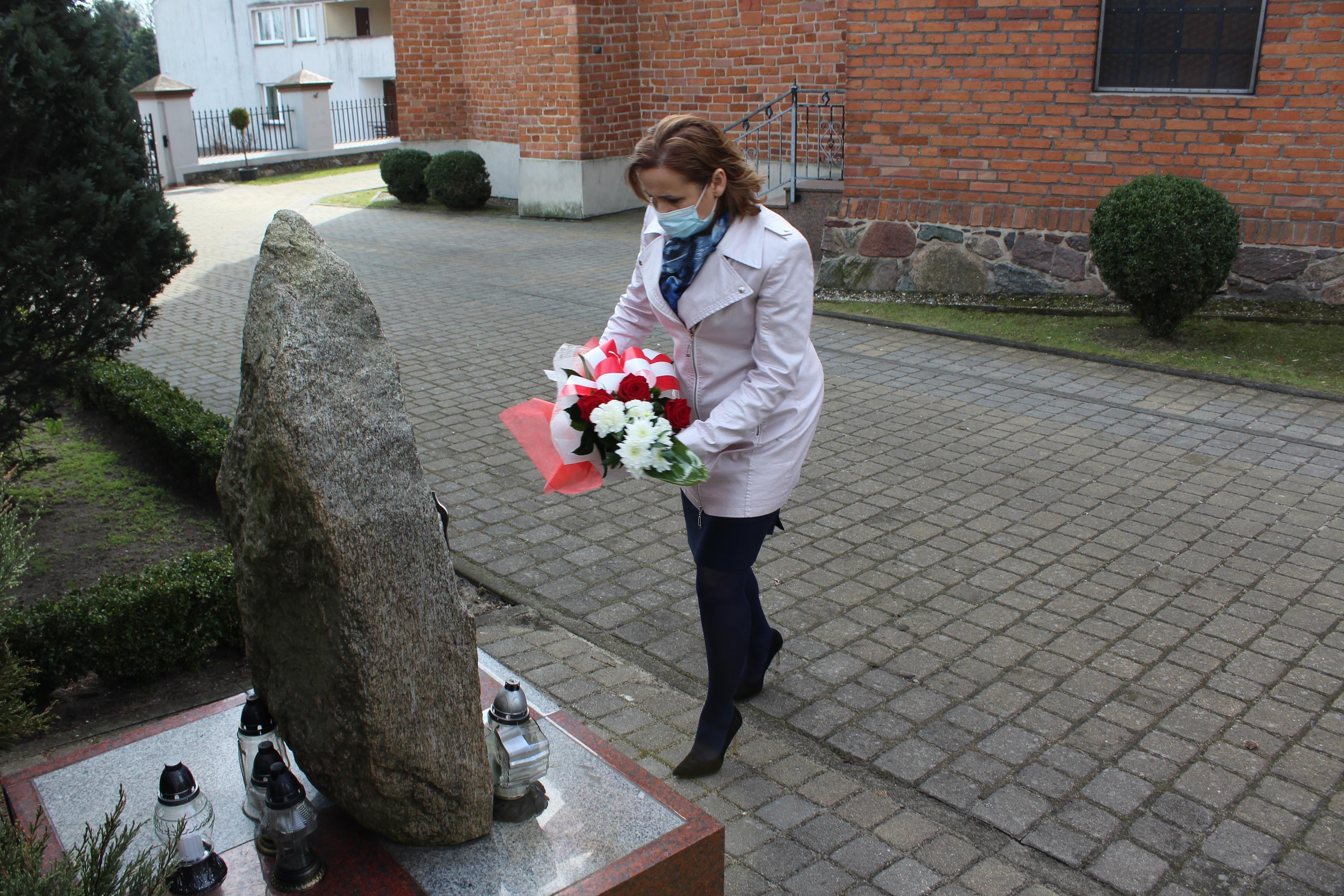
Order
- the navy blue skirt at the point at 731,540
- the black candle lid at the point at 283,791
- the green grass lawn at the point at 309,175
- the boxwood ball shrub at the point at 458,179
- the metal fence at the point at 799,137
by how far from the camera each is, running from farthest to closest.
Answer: the green grass lawn at the point at 309,175, the boxwood ball shrub at the point at 458,179, the metal fence at the point at 799,137, the navy blue skirt at the point at 731,540, the black candle lid at the point at 283,791

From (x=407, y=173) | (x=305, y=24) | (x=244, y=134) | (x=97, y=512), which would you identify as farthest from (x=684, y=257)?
(x=305, y=24)

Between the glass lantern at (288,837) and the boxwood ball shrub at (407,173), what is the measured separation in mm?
16825

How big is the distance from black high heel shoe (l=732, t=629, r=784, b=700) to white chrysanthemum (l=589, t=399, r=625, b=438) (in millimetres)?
1291

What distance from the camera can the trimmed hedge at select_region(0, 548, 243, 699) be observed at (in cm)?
382

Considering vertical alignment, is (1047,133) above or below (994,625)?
above

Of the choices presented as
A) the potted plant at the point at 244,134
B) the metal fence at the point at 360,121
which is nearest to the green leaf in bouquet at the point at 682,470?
the potted plant at the point at 244,134

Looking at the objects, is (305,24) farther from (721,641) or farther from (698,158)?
(721,641)

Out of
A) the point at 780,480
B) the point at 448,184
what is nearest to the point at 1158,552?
the point at 780,480

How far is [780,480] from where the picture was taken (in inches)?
122

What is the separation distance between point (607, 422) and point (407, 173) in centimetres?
1659

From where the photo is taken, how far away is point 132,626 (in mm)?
3965

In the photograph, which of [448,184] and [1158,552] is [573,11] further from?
[1158,552]

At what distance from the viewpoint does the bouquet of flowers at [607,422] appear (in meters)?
2.88

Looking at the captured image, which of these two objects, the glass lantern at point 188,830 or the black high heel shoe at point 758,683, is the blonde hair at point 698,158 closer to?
the black high heel shoe at point 758,683
